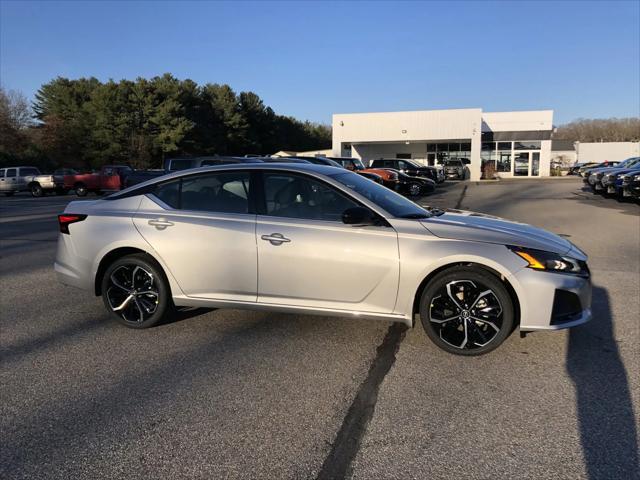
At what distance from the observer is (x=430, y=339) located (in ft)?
14.3

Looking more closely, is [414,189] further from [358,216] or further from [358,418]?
[358,418]

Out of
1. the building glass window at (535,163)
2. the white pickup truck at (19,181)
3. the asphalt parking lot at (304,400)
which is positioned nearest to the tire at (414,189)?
the asphalt parking lot at (304,400)

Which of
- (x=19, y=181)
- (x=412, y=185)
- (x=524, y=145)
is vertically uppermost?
(x=524, y=145)

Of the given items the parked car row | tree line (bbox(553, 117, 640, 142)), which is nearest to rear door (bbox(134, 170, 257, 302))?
the parked car row

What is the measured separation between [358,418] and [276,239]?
1.76 m

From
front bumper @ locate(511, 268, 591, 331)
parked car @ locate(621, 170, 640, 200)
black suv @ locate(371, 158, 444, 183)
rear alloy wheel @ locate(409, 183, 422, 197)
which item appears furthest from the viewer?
black suv @ locate(371, 158, 444, 183)

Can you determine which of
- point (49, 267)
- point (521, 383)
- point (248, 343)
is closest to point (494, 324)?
point (521, 383)

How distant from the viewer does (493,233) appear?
4.20 m

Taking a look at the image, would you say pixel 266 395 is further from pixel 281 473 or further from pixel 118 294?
pixel 118 294

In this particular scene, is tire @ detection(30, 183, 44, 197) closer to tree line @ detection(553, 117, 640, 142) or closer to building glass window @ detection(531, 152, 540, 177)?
building glass window @ detection(531, 152, 540, 177)

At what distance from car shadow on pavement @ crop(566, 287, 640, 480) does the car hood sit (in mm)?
890

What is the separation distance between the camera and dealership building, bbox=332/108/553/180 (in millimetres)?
43594

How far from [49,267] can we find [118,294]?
150 inches

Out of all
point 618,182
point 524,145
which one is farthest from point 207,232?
point 524,145
